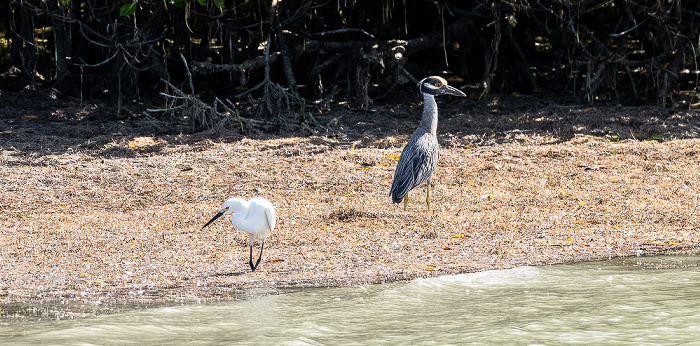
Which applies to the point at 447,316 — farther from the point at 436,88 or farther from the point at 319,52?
the point at 319,52

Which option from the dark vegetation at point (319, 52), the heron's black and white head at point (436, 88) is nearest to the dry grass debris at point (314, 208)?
the heron's black and white head at point (436, 88)

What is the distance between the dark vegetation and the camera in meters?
10.8

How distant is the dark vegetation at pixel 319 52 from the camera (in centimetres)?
1082

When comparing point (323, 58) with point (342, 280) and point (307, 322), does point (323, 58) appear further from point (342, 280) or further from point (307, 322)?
point (307, 322)

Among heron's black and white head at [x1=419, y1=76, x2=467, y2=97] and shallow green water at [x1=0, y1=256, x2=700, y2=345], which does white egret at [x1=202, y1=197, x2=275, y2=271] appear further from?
heron's black and white head at [x1=419, y1=76, x2=467, y2=97]

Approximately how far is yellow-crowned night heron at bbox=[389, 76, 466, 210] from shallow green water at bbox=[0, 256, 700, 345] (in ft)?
5.89

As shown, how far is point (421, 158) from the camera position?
769cm

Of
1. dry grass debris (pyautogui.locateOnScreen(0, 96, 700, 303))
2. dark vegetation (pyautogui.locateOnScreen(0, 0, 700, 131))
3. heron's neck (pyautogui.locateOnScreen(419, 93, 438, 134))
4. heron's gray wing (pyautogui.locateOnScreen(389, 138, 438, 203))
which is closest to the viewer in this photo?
dry grass debris (pyautogui.locateOnScreen(0, 96, 700, 303))

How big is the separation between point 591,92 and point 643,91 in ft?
3.32

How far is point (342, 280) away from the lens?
563 cm

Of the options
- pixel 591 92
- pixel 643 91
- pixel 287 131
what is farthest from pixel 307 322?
pixel 643 91

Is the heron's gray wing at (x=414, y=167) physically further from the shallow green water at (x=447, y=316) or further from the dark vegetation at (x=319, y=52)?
the dark vegetation at (x=319, y=52)

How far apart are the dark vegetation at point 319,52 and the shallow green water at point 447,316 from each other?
524cm

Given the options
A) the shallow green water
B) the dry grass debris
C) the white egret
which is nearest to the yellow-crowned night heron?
the dry grass debris
